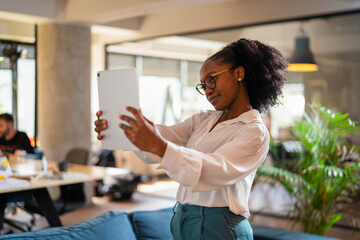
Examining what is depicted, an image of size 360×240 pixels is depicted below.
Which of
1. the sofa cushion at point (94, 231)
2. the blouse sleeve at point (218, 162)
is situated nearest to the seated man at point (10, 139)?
the sofa cushion at point (94, 231)

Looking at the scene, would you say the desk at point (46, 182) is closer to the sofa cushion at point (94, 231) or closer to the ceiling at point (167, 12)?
the sofa cushion at point (94, 231)

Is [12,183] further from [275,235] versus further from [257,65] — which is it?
[257,65]

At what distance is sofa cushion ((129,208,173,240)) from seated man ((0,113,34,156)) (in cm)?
303

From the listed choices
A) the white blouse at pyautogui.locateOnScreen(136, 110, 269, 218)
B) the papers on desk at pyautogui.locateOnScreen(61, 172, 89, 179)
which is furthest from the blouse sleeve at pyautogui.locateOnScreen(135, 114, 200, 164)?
the papers on desk at pyautogui.locateOnScreen(61, 172, 89, 179)

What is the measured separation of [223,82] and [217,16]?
523 cm

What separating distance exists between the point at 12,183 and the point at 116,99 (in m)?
2.59

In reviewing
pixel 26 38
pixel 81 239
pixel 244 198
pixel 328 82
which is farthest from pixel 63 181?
pixel 26 38

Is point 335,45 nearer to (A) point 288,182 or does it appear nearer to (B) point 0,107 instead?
(A) point 288,182

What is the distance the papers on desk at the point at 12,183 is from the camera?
11.9 feet

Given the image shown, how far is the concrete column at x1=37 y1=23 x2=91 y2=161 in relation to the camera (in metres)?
6.98

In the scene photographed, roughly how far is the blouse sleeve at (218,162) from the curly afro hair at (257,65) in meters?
0.23

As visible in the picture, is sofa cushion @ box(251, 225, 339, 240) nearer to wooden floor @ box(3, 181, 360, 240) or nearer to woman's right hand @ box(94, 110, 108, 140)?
woman's right hand @ box(94, 110, 108, 140)

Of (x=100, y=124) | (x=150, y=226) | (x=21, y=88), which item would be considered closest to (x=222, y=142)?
(x=100, y=124)

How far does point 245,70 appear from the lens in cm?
171
